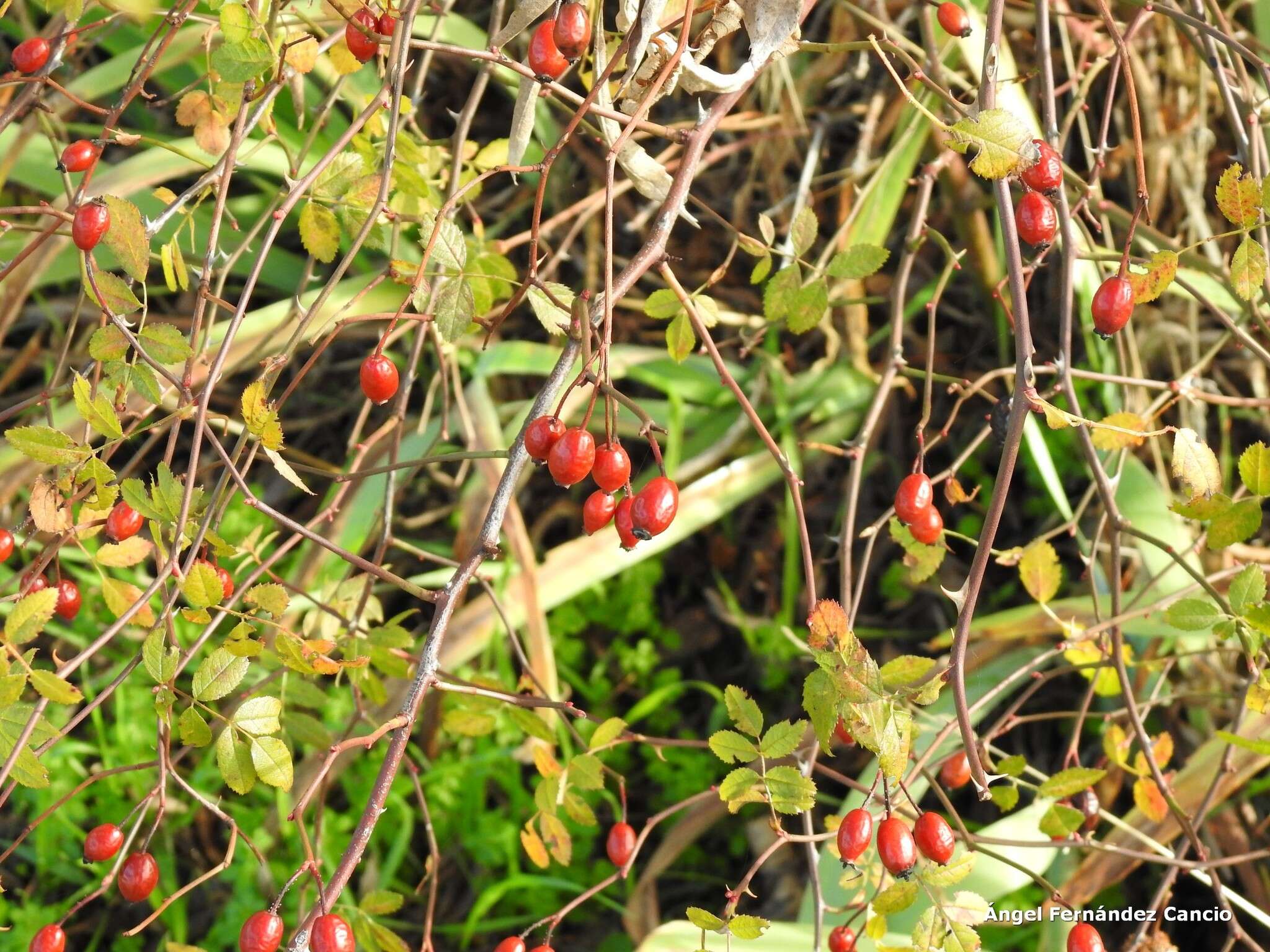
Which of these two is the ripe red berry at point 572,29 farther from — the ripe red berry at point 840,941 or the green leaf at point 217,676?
the ripe red berry at point 840,941

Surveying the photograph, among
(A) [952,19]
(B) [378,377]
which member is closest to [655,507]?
(B) [378,377]

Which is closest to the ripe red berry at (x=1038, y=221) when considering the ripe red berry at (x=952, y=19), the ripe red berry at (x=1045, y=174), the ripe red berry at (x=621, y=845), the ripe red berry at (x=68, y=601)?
the ripe red berry at (x=1045, y=174)

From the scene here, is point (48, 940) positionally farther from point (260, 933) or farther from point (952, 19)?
point (952, 19)

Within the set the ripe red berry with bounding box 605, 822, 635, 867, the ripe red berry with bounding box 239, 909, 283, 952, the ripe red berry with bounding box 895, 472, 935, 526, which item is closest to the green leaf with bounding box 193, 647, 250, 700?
the ripe red berry with bounding box 239, 909, 283, 952

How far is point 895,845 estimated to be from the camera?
2.19ft

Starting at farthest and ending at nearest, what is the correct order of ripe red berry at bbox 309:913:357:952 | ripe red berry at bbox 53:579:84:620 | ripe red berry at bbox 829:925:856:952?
ripe red berry at bbox 53:579:84:620 < ripe red berry at bbox 829:925:856:952 < ripe red berry at bbox 309:913:357:952

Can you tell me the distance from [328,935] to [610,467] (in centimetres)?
30

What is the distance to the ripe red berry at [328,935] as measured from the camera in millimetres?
618

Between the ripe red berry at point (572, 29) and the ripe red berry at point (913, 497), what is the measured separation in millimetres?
397

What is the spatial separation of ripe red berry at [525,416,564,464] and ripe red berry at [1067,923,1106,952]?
1.67 feet

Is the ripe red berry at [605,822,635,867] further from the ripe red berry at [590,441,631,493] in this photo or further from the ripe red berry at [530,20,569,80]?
the ripe red berry at [530,20,569,80]

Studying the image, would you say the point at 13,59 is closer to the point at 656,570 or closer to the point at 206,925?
the point at 656,570

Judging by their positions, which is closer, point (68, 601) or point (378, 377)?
point (378, 377)

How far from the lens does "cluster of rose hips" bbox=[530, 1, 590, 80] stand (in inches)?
25.9
